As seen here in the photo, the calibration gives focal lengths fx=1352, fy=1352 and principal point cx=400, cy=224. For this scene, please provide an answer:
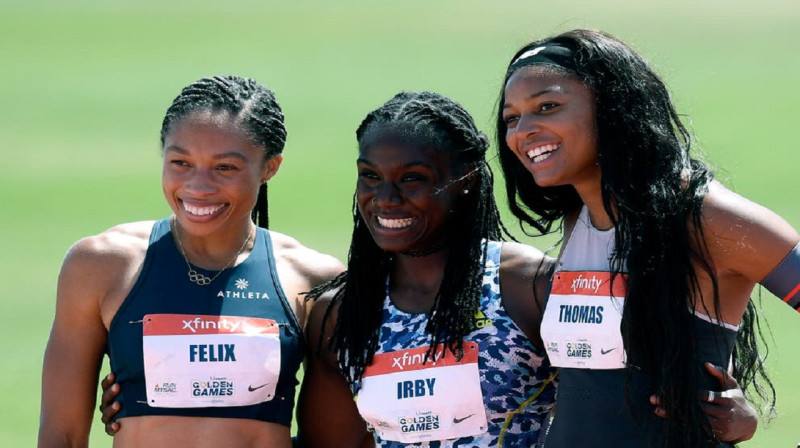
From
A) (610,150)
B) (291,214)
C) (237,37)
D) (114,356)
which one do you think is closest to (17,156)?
(291,214)

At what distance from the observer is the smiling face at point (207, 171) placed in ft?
13.6

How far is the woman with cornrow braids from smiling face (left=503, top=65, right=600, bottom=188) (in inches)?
37.0

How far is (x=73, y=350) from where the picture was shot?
4172mm

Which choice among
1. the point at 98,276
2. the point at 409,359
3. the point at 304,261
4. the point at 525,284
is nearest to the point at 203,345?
the point at 98,276

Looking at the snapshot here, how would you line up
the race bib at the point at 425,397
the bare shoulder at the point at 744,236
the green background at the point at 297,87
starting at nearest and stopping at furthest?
the bare shoulder at the point at 744,236 < the race bib at the point at 425,397 < the green background at the point at 297,87

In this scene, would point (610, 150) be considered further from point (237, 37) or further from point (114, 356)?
point (237, 37)

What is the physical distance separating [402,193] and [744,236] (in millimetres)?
1042

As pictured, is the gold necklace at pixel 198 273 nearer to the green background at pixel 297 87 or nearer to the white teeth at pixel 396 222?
the white teeth at pixel 396 222

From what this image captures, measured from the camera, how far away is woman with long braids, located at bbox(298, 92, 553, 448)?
397 centimetres

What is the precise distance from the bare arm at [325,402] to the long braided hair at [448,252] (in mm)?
70

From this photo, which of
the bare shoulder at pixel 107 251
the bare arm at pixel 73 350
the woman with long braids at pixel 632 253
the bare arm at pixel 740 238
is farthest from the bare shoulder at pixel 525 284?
the bare arm at pixel 73 350

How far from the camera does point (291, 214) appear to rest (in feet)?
39.1

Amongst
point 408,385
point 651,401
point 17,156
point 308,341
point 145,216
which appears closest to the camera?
point 651,401

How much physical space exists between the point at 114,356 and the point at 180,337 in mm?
231
